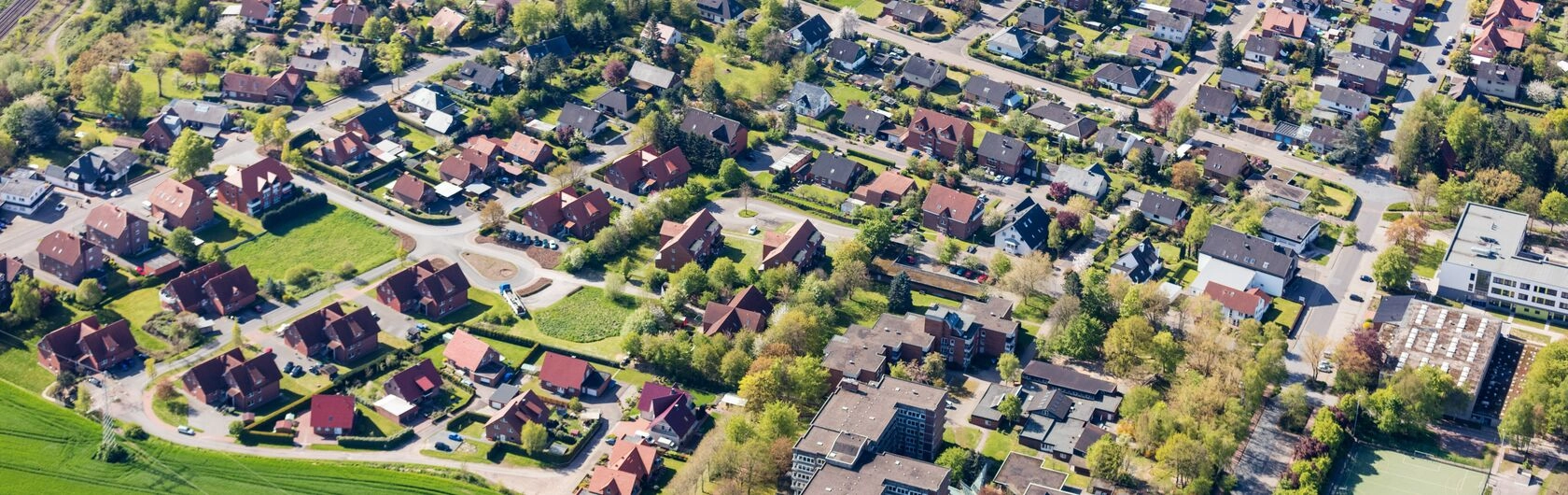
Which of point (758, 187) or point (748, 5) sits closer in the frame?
point (758, 187)

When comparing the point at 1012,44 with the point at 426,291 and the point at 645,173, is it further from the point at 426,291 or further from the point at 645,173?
the point at 426,291

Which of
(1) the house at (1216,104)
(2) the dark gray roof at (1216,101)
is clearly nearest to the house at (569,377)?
(1) the house at (1216,104)

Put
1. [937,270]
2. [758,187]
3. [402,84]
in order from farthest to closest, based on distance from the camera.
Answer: [402,84] → [758,187] → [937,270]

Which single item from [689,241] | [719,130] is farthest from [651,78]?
[689,241]

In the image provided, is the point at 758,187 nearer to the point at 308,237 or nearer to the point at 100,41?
the point at 308,237

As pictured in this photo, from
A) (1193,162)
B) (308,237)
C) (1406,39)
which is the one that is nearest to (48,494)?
(308,237)

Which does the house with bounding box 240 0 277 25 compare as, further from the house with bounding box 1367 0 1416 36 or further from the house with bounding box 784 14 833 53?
the house with bounding box 1367 0 1416 36

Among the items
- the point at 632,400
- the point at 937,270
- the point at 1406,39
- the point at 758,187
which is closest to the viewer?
the point at 632,400

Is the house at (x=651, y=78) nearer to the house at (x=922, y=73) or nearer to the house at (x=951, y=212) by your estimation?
the house at (x=922, y=73)
